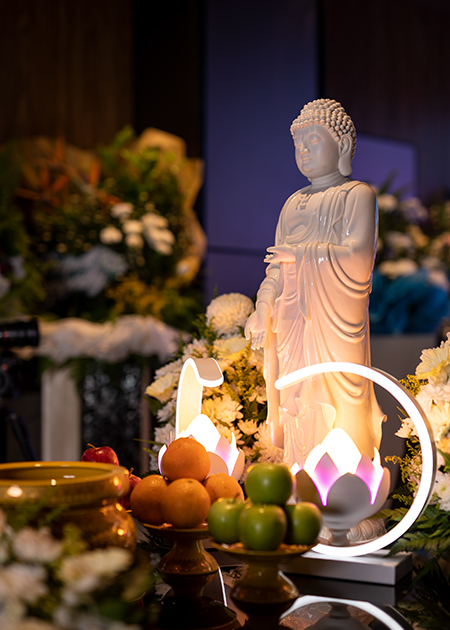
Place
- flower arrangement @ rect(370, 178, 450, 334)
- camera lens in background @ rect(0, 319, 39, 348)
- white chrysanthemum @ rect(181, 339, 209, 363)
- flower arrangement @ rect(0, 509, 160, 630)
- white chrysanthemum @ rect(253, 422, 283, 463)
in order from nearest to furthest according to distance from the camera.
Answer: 1. flower arrangement @ rect(0, 509, 160, 630)
2. white chrysanthemum @ rect(253, 422, 283, 463)
3. white chrysanthemum @ rect(181, 339, 209, 363)
4. camera lens in background @ rect(0, 319, 39, 348)
5. flower arrangement @ rect(370, 178, 450, 334)

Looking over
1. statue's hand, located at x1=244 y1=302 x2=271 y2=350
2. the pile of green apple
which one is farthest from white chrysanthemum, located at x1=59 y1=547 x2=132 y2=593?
statue's hand, located at x1=244 y1=302 x2=271 y2=350

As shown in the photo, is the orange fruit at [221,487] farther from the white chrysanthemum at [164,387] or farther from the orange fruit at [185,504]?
the white chrysanthemum at [164,387]

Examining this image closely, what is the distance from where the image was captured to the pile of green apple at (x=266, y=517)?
67cm

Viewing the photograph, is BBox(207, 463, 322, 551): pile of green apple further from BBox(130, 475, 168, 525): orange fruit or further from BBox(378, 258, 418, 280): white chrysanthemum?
BBox(378, 258, 418, 280): white chrysanthemum

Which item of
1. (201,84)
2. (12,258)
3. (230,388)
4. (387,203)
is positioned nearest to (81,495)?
(230,388)

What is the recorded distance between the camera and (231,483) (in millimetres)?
832

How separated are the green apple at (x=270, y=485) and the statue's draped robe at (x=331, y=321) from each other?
0.26 metres

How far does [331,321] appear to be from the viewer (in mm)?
952

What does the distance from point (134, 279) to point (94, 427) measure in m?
0.62

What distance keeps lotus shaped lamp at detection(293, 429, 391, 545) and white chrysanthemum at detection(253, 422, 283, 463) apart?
0.21 m

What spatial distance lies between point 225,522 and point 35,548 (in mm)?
240

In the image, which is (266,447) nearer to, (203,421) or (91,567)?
(203,421)

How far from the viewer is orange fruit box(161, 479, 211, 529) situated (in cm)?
76

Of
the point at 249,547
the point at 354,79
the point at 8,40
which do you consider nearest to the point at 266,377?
the point at 249,547
